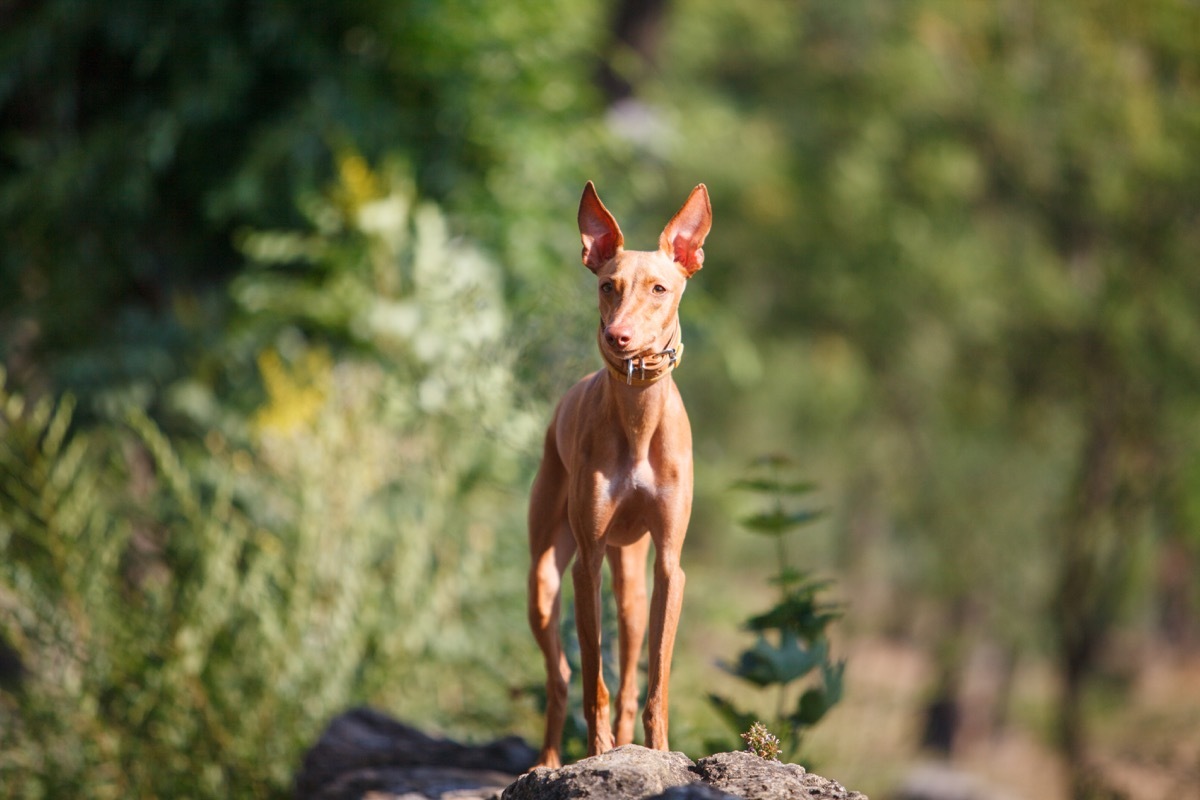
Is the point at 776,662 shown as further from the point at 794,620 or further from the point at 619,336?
the point at 619,336

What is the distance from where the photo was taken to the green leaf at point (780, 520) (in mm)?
3049

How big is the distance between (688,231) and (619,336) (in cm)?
33

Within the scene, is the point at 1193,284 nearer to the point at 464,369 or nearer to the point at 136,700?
the point at 464,369

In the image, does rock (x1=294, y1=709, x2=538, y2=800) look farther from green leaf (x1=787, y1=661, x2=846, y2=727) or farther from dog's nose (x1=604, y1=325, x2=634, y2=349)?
dog's nose (x1=604, y1=325, x2=634, y2=349)

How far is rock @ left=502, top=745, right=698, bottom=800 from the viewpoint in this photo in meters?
2.12

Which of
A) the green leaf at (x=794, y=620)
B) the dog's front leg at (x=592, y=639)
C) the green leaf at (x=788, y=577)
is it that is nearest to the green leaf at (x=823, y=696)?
the green leaf at (x=794, y=620)

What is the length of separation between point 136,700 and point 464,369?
65.3 inches

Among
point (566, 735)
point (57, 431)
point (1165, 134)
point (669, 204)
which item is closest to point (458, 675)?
point (57, 431)

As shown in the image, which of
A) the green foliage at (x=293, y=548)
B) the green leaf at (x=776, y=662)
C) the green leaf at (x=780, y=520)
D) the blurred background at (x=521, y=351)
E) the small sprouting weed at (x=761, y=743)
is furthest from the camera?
the blurred background at (x=521, y=351)

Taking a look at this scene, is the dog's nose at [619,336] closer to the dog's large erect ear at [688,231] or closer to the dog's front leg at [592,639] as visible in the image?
the dog's large erect ear at [688,231]

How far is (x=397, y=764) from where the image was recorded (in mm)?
3365

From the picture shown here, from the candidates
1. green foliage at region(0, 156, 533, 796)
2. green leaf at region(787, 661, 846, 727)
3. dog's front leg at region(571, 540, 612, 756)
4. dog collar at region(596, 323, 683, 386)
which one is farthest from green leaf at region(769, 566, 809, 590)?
green foliage at region(0, 156, 533, 796)

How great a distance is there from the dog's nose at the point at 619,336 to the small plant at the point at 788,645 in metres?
0.90

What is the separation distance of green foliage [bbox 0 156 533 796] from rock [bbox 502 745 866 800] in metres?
1.65
